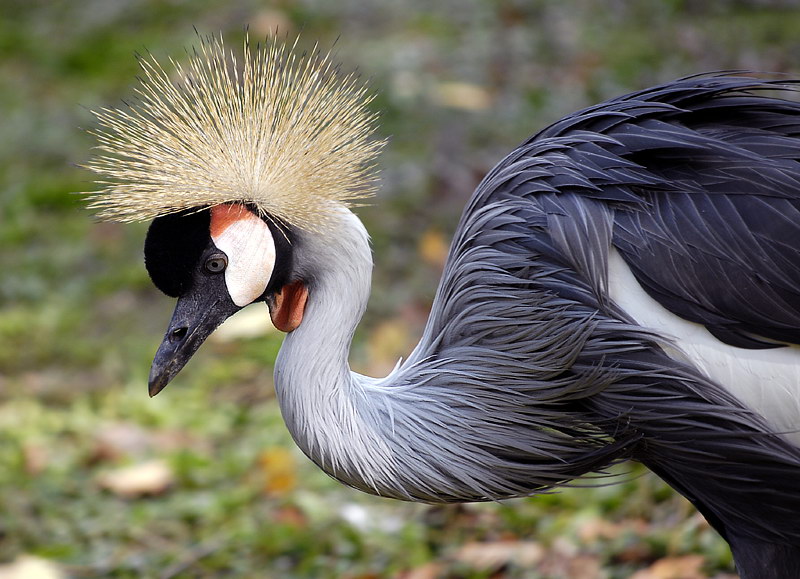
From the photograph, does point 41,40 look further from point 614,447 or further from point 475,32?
point 614,447

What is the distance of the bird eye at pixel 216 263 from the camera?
5.86 feet

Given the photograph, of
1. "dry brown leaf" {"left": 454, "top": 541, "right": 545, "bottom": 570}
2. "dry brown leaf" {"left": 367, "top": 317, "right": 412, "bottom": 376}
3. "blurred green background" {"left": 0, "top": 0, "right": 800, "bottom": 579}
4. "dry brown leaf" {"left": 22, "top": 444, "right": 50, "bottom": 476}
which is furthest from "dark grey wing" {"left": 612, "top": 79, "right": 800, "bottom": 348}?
"dry brown leaf" {"left": 22, "top": 444, "right": 50, "bottom": 476}

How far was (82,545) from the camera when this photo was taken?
8.81 feet

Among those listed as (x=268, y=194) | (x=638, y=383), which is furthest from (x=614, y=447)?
(x=268, y=194)

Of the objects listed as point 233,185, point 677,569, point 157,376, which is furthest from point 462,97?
point 157,376

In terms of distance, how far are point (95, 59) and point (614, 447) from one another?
4292 millimetres

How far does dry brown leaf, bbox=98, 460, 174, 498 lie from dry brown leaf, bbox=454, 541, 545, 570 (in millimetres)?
901

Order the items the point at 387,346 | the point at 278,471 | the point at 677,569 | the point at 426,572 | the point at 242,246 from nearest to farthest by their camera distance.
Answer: the point at 242,246
the point at 677,569
the point at 426,572
the point at 278,471
the point at 387,346

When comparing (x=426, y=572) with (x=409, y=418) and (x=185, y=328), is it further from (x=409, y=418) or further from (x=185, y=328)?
(x=185, y=328)

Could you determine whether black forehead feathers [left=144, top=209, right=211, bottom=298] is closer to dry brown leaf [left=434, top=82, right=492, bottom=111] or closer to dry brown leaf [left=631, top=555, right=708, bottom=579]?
dry brown leaf [left=631, top=555, right=708, bottom=579]

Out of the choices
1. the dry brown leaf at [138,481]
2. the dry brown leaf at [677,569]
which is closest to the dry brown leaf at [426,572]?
the dry brown leaf at [677,569]

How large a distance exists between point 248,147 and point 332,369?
0.42m

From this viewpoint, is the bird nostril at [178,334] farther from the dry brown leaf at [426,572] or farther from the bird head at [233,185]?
the dry brown leaf at [426,572]

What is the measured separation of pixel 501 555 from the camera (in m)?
2.43
